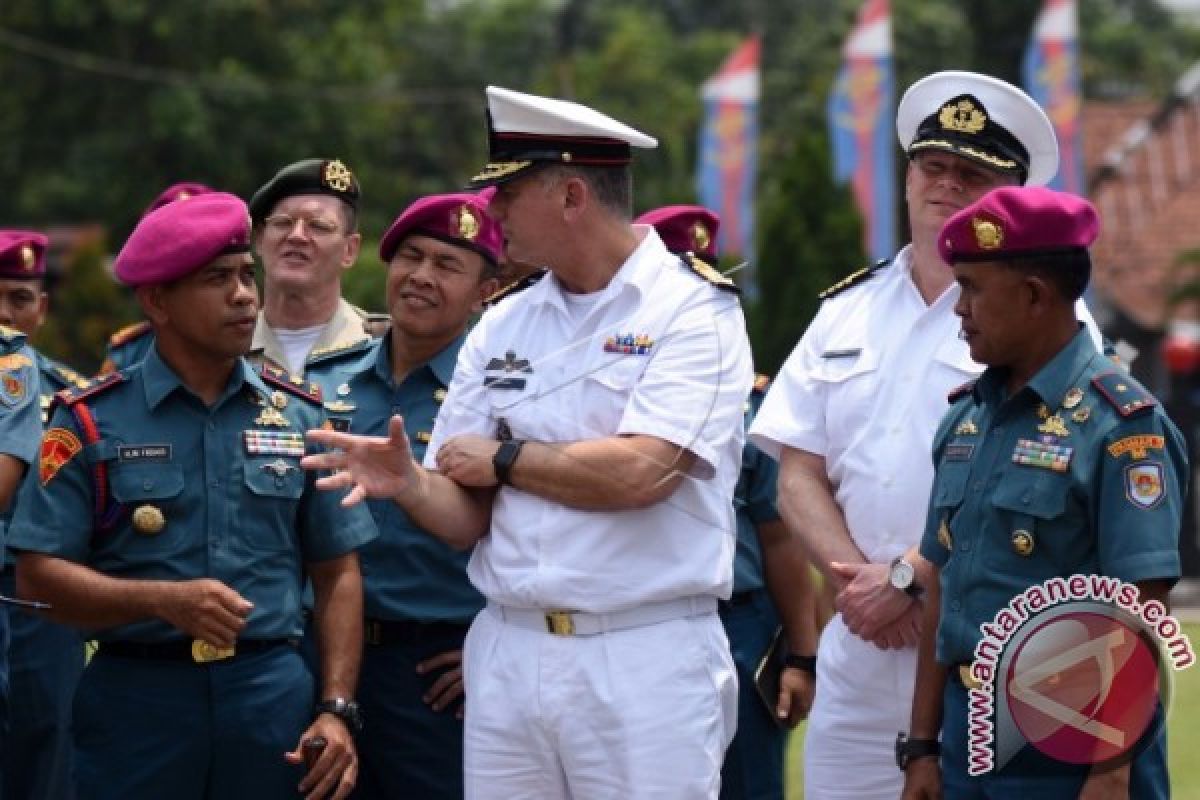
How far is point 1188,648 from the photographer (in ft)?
13.8

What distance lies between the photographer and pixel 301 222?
6.57 meters

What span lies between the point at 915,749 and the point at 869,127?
16232 millimetres

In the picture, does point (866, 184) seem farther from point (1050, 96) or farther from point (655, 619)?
point (655, 619)

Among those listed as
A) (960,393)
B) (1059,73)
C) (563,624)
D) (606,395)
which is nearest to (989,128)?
(960,393)

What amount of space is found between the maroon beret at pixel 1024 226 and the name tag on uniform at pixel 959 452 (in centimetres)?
39

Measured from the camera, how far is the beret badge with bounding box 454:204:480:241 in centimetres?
602

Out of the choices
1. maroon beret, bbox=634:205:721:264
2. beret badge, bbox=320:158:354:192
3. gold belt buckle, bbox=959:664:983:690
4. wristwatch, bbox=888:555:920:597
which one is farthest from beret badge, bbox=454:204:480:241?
gold belt buckle, bbox=959:664:983:690

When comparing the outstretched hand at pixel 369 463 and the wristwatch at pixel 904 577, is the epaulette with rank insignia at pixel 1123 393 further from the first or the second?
the outstretched hand at pixel 369 463

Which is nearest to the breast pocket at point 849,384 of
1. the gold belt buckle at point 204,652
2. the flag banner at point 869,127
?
the gold belt buckle at point 204,652

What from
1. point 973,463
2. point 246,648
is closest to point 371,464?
point 246,648

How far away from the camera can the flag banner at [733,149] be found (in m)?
22.5

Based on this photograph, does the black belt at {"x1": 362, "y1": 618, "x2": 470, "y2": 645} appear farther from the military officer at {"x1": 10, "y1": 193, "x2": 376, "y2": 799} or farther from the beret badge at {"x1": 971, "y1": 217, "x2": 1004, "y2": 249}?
the beret badge at {"x1": 971, "y1": 217, "x2": 1004, "y2": 249}

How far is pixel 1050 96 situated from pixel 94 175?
62.9 ft

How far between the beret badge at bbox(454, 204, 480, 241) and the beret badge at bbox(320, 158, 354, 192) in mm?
778
